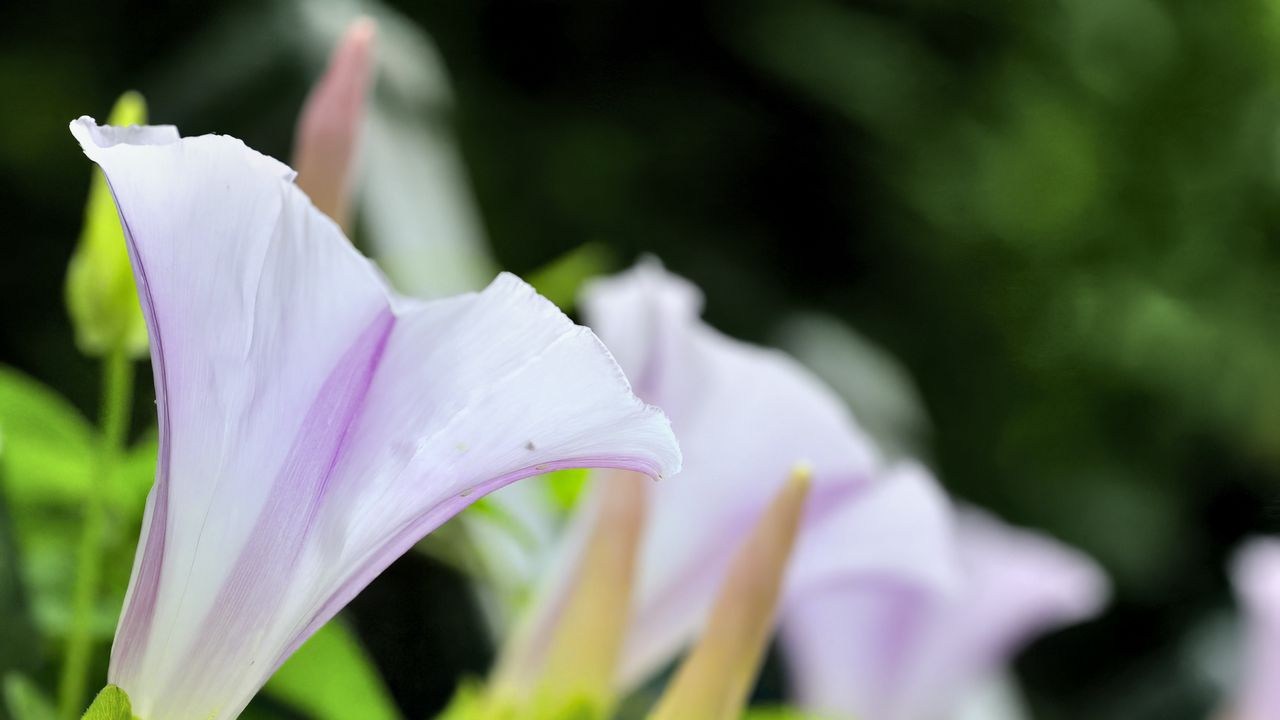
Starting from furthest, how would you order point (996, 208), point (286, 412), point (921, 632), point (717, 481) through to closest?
point (996, 208)
point (921, 632)
point (717, 481)
point (286, 412)

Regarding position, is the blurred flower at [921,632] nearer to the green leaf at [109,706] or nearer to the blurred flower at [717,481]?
the blurred flower at [717,481]

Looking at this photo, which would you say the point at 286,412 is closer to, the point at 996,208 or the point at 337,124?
the point at 337,124

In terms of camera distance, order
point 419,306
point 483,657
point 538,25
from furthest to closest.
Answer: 1. point 538,25
2. point 483,657
3. point 419,306

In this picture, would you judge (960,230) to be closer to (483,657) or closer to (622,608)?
(483,657)

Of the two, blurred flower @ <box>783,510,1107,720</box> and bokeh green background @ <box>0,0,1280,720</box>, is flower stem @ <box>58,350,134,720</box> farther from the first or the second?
bokeh green background @ <box>0,0,1280,720</box>

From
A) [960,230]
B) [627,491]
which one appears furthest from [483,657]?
[960,230]

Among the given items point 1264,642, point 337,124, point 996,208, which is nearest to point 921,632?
point 1264,642

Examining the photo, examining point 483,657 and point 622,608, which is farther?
point 483,657
